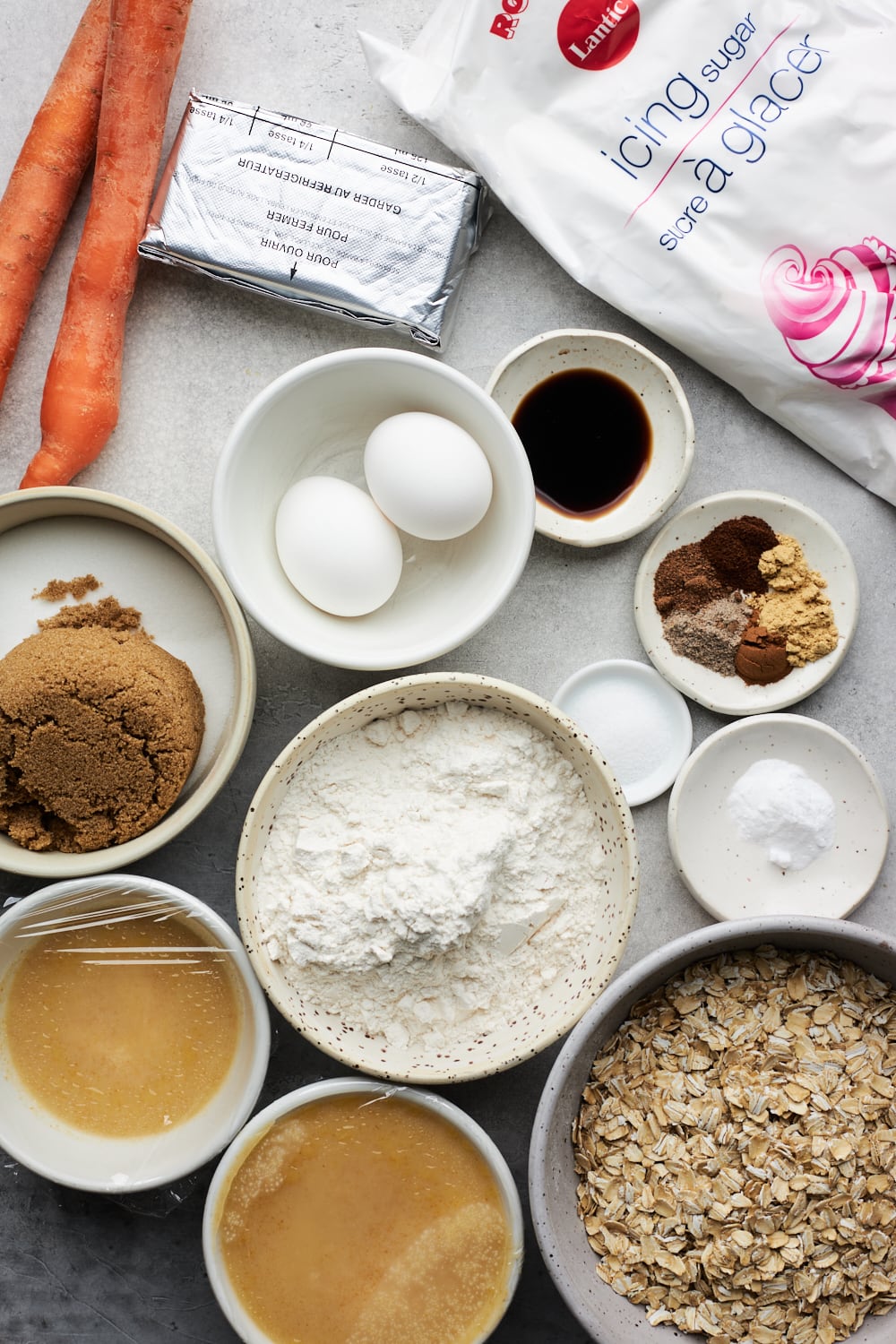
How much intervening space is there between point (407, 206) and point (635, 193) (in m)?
0.34

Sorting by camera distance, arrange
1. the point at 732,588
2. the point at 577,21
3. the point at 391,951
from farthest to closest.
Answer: the point at 732,588 < the point at 577,21 < the point at 391,951

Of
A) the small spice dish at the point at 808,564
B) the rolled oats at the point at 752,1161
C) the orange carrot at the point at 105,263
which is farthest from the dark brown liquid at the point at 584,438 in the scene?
the rolled oats at the point at 752,1161

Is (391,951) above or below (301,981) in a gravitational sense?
above

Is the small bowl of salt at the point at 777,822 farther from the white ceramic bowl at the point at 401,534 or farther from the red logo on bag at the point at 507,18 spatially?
the red logo on bag at the point at 507,18

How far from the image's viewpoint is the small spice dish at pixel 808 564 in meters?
1.40

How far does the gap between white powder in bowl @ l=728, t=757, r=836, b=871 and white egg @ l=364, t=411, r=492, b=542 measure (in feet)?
1.98

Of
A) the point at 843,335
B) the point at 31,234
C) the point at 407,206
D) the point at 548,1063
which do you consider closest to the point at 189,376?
the point at 31,234

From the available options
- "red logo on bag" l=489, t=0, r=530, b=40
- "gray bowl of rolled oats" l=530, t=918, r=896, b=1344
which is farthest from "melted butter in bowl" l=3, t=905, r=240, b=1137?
"red logo on bag" l=489, t=0, r=530, b=40

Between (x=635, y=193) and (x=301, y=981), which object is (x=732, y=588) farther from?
(x=301, y=981)

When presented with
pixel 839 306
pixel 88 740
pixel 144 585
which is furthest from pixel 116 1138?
pixel 839 306

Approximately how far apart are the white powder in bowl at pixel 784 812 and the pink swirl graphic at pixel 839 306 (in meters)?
0.61

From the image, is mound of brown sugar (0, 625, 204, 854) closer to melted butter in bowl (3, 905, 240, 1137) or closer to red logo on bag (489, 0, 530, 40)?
melted butter in bowl (3, 905, 240, 1137)

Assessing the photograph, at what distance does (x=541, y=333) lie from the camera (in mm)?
1436

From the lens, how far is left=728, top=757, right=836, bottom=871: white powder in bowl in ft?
4.55
